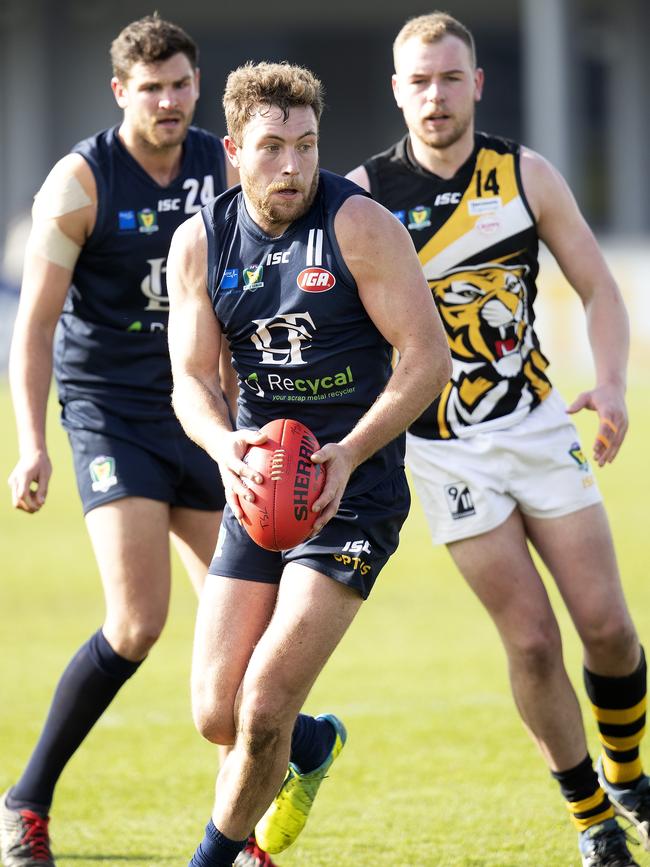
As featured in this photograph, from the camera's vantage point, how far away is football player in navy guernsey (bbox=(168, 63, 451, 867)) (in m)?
4.11

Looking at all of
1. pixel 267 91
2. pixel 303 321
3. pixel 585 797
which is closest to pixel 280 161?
pixel 267 91

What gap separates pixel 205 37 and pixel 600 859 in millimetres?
32909

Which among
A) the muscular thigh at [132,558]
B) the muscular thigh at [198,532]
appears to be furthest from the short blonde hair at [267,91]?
the muscular thigh at [198,532]

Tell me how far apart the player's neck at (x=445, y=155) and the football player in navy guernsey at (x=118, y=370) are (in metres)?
0.73

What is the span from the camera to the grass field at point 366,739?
5.26m

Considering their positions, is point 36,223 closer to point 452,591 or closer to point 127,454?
point 127,454

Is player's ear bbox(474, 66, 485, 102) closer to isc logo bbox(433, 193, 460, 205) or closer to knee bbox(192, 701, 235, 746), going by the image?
isc logo bbox(433, 193, 460, 205)

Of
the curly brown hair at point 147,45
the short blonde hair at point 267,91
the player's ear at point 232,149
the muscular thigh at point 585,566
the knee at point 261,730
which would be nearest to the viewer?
the knee at point 261,730

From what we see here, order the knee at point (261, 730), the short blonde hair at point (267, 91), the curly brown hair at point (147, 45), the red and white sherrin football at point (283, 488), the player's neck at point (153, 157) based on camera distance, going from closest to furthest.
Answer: the red and white sherrin football at point (283, 488) < the knee at point (261, 730) < the short blonde hair at point (267, 91) < the curly brown hair at point (147, 45) < the player's neck at point (153, 157)

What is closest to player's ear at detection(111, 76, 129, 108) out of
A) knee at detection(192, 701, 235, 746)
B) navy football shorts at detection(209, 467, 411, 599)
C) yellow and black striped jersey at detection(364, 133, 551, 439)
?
yellow and black striped jersey at detection(364, 133, 551, 439)

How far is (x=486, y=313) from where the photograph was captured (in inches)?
201

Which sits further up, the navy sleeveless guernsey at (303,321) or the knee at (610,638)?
the navy sleeveless guernsey at (303,321)

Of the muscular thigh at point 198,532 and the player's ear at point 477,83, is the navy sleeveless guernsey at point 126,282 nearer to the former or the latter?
the muscular thigh at point 198,532

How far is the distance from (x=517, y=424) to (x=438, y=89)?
117 cm
